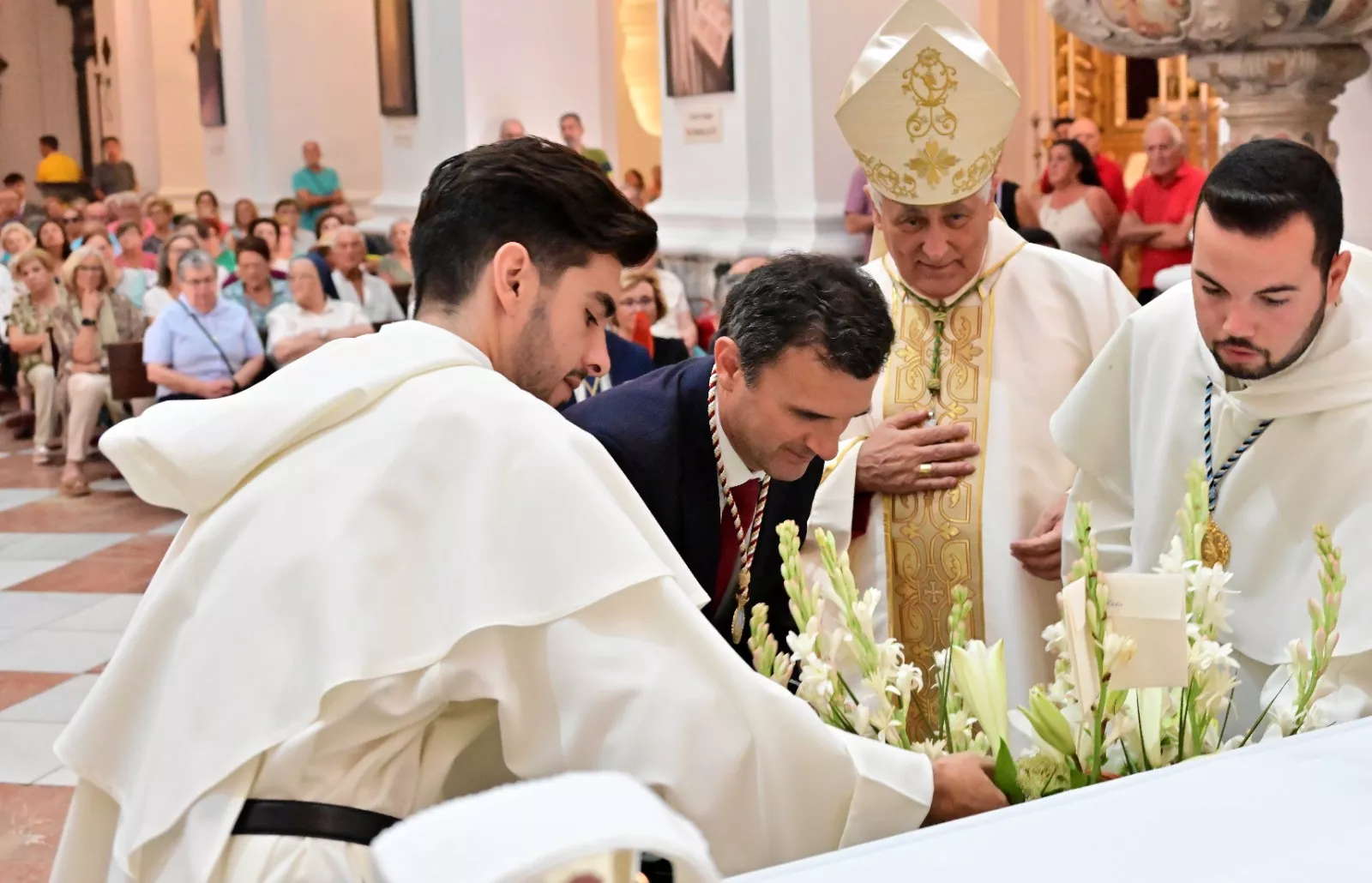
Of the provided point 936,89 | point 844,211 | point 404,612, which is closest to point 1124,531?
point 936,89

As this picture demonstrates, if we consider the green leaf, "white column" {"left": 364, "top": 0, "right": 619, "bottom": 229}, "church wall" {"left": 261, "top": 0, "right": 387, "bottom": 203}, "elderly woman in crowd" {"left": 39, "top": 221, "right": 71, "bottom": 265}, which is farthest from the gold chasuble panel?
"church wall" {"left": 261, "top": 0, "right": 387, "bottom": 203}

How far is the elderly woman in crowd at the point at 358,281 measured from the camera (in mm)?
9625

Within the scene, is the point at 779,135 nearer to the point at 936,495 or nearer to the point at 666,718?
the point at 936,495

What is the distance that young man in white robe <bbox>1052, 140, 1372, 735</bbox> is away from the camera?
2.03 m

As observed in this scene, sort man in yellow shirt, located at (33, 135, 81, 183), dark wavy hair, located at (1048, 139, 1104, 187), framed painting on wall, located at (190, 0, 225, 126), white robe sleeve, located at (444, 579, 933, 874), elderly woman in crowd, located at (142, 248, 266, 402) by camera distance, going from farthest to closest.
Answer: man in yellow shirt, located at (33, 135, 81, 183), framed painting on wall, located at (190, 0, 225, 126), elderly woman in crowd, located at (142, 248, 266, 402), dark wavy hair, located at (1048, 139, 1104, 187), white robe sleeve, located at (444, 579, 933, 874)

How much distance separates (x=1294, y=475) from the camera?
219cm

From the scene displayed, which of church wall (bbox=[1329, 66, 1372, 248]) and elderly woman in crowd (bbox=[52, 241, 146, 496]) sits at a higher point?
church wall (bbox=[1329, 66, 1372, 248])

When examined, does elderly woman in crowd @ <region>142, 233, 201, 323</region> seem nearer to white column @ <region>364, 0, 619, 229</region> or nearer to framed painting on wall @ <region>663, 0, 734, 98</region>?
white column @ <region>364, 0, 619, 229</region>

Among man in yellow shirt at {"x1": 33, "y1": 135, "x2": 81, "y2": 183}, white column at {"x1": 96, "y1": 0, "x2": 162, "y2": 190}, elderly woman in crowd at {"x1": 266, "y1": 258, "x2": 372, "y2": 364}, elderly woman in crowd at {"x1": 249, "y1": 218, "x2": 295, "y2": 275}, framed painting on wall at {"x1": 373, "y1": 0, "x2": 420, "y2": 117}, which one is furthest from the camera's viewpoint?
man in yellow shirt at {"x1": 33, "y1": 135, "x2": 81, "y2": 183}

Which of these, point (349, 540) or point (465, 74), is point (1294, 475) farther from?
point (465, 74)

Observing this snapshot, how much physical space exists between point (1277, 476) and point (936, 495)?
107 cm

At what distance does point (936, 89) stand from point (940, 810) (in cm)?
198

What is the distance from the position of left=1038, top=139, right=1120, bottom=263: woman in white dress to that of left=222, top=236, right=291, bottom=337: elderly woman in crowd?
14.5ft

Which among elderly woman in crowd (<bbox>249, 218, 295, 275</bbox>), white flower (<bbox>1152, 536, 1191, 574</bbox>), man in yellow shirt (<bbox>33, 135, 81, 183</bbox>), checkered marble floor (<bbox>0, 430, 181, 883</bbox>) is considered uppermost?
man in yellow shirt (<bbox>33, 135, 81, 183</bbox>)
